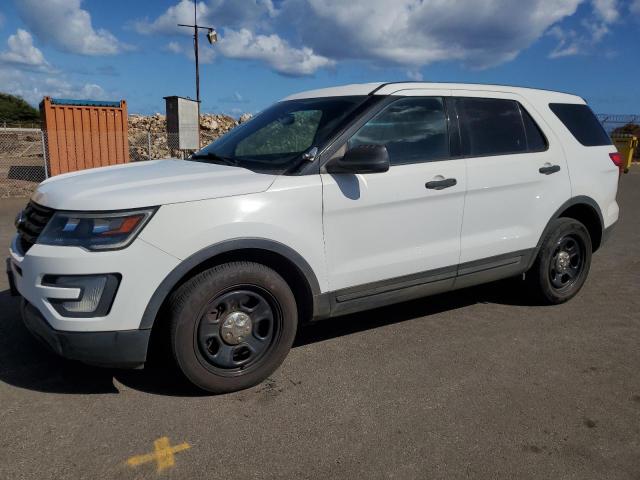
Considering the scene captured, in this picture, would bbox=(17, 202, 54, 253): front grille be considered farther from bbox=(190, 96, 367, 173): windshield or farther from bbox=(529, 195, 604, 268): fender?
bbox=(529, 195, 604, 268): fender

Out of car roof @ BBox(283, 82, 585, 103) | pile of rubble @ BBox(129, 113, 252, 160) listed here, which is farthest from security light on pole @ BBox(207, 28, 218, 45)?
car roof @ BBox(283, 82, 585, 103)

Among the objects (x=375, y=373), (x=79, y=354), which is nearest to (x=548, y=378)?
(x=375, y=373)

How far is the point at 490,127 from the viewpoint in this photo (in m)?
4.42

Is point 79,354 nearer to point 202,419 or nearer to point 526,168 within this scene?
point 202,419

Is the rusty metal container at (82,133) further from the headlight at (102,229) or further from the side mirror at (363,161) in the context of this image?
the side mirror at (363,161)

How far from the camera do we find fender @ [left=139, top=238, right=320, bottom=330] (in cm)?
305

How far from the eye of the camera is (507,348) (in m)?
4.15

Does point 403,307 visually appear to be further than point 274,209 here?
Yes

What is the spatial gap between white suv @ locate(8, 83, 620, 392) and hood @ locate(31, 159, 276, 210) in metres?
0.01

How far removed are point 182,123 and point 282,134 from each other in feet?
39.3

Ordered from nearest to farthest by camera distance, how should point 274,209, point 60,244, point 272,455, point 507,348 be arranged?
point 272,455 < point 60,244 < point 274,209 < point 507,348

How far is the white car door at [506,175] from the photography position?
4238mm

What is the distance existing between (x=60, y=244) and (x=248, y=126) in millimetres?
1990

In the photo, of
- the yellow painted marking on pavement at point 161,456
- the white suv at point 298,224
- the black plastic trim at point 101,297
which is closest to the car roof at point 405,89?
the white suv at point 298,224
